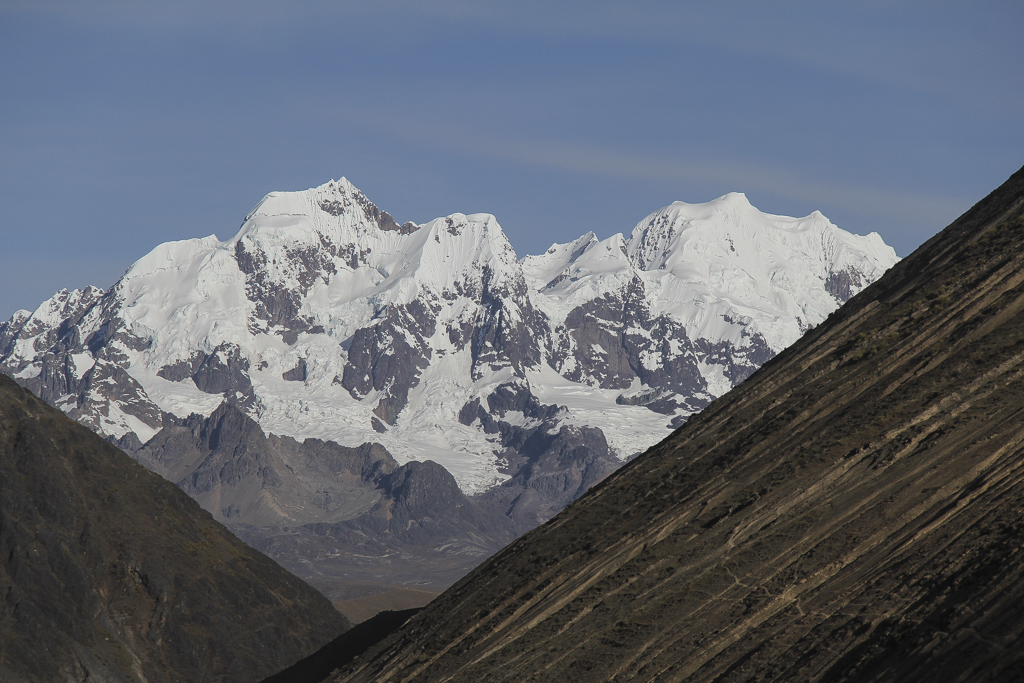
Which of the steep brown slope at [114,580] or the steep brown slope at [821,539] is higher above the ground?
the steep brown slope at [114,580]

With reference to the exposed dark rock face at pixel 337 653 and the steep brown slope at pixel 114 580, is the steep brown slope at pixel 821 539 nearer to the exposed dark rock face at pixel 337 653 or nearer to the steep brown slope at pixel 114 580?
the exposed dark rock face at pixel 337 653

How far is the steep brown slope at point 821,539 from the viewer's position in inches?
1268

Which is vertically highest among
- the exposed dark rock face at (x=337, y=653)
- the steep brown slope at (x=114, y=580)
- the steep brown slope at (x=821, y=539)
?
the steep brown slope at (x=114, y=580)

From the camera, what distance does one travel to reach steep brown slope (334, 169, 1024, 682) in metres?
32.2

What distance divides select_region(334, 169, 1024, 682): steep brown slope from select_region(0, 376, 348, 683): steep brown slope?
57518 mm

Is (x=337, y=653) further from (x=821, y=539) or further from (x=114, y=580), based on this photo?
(x=821, y=539)

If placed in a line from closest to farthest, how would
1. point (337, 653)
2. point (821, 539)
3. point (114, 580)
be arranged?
point (821, 539), point (337, 653), point (114, 580)

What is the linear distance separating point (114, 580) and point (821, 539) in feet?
301

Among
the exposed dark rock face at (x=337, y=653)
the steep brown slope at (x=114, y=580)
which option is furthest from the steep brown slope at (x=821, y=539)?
the steep brown slope at (x=114, y=580)

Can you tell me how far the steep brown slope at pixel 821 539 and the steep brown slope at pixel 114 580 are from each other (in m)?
57.5

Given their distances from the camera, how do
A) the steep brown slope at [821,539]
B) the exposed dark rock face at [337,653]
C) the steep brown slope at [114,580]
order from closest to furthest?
the steep brown slope at [821,539], the exposed dark rock face at [337,653], the steep brown slope at [114,580]

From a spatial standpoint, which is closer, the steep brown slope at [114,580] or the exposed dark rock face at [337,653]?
the exposed dark rock face at [337,653]

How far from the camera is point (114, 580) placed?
11438 centimetres

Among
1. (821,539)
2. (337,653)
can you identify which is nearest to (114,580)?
(337,653)
